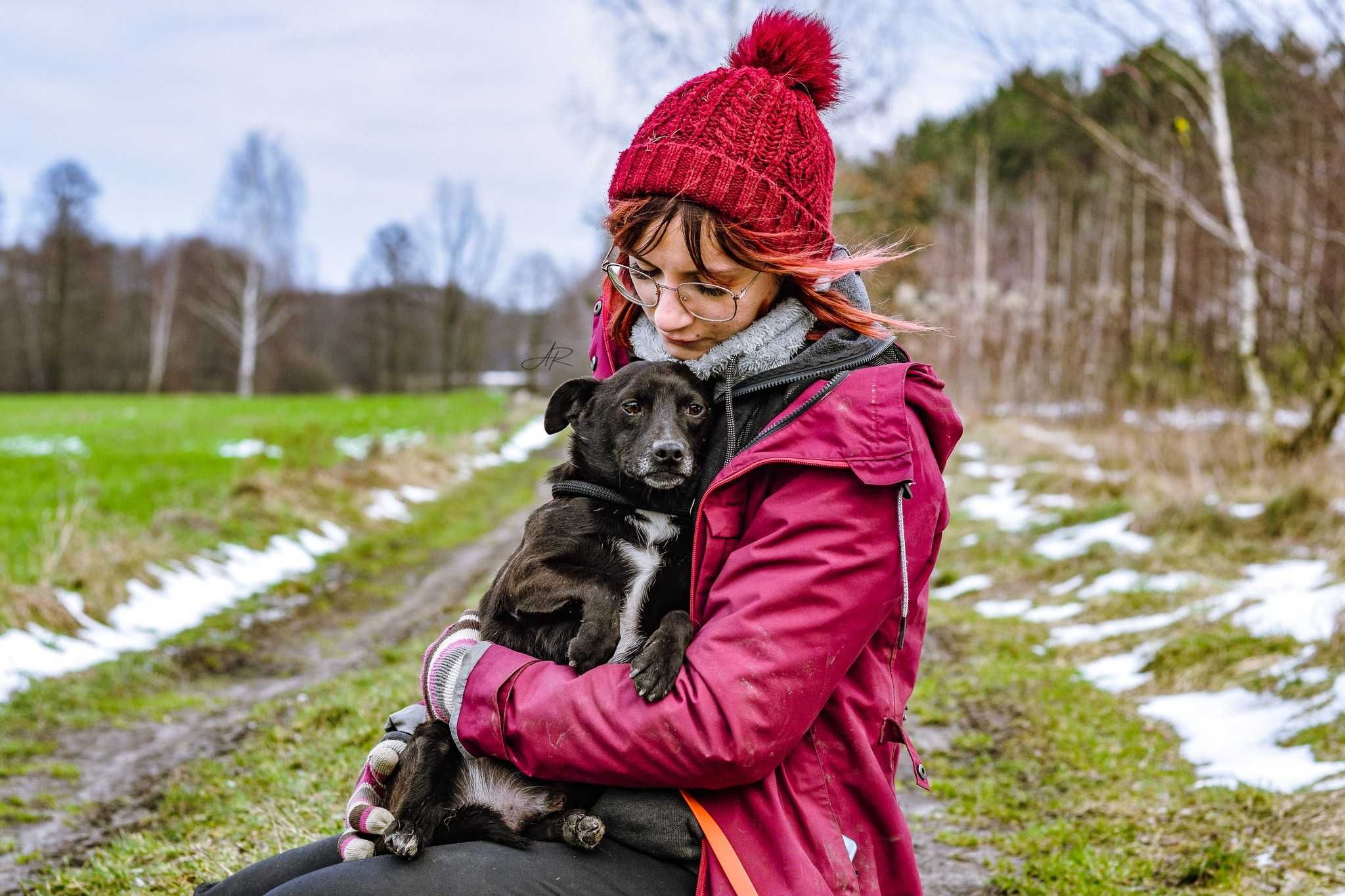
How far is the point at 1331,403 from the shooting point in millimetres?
8234

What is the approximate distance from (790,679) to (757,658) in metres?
0.06

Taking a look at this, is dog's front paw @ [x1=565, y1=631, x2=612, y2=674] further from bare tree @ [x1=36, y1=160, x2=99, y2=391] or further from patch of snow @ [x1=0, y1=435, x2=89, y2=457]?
bare tree @ [x1=36, y1=160, x2=99, y2=391]

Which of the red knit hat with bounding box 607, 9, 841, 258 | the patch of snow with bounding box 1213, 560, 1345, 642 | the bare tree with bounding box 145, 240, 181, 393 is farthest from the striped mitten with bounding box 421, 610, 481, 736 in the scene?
the bare tree with bounding box 145, 240, 181, 393

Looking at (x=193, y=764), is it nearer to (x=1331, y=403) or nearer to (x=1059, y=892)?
(x=1059, y=892)

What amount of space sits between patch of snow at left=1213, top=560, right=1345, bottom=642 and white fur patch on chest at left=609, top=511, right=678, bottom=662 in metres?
4.05

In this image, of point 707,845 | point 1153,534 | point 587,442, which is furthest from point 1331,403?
point 707,845

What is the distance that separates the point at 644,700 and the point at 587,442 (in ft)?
4.06

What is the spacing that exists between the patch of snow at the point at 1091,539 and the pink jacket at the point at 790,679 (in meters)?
6.62

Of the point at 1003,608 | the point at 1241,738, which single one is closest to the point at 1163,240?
the point at 1003,608

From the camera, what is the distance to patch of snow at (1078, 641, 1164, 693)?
560cm

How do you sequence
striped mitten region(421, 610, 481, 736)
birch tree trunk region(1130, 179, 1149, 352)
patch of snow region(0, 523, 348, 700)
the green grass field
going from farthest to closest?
birch tree trunk region(1130, 179, 1149, 352) → the green grass field → patch of snow region(0, 523, 348, 700) → striped mitten region(421, 610, 481, 736)

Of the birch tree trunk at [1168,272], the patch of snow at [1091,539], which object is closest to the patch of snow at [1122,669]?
the patch of snow at [1091,539]

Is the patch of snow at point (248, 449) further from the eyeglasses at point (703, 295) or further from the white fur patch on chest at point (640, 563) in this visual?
the eyeglasses at point (703, 295)

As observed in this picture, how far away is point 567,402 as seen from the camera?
2973mm
